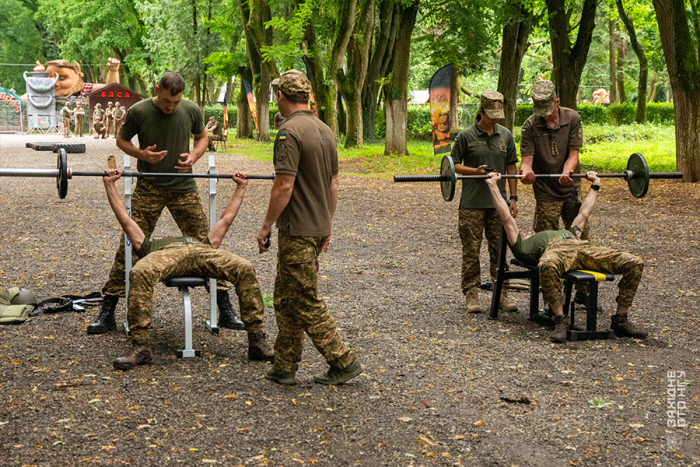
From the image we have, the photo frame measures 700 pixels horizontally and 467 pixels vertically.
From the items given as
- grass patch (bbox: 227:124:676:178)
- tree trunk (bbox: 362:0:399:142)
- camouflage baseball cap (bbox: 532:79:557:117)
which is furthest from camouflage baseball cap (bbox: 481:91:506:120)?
tree trunk (bbox: 362:0:399:142)

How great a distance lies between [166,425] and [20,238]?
7660 millimetres

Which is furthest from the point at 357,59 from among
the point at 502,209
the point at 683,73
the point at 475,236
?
the point at 502,209

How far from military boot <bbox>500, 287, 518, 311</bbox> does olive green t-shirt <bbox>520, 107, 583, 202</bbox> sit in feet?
3.22

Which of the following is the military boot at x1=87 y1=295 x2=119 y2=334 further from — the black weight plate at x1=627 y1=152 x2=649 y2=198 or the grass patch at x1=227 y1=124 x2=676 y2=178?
the grass patch at x1=227 y1=124 x2=676 y2=178

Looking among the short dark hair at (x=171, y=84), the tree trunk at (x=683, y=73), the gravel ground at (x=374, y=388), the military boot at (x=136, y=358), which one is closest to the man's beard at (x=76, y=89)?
the tree trunk at (x=683, y=73)

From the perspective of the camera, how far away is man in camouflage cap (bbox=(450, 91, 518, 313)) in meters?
7.06

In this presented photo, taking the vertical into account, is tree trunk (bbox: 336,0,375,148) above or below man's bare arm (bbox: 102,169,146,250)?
above

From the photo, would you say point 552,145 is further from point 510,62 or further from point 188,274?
point 510,62

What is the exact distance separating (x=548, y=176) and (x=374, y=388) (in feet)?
9.36

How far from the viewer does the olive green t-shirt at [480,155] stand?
7.06 meters

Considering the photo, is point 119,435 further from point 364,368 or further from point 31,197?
point 31,197

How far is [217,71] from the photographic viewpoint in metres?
38.8

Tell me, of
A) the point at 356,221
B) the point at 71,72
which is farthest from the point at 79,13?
the point at 356,221

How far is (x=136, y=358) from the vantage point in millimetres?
5387
